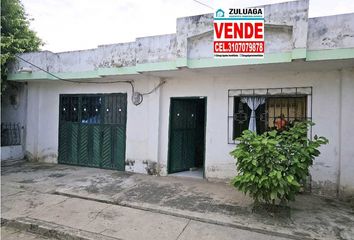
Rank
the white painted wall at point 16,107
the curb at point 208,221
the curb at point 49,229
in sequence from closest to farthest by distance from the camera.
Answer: the curb at point 208,221, the curb at point 49,229, the white painted wall at point 16,107

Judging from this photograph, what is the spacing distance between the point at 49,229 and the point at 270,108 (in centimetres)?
534

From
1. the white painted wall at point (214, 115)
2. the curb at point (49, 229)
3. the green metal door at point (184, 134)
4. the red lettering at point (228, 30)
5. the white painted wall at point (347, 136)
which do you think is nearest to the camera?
the curb at point (49, 229)

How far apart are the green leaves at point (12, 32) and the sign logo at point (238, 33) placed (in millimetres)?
6711

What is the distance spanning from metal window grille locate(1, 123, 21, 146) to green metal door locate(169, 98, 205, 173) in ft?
19.8

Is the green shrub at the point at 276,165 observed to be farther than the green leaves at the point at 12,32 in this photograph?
No

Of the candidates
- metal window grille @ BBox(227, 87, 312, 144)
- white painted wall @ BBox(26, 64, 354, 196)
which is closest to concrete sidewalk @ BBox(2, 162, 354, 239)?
white painted wall @ BBox(26, 64, 354, 196)

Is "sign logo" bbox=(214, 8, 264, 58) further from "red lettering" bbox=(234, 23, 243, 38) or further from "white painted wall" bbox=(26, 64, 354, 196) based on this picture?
"white painted wall" bbox=(26, 64, 354, 196)

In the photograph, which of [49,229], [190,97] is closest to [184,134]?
[190,97]

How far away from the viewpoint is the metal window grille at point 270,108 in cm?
571

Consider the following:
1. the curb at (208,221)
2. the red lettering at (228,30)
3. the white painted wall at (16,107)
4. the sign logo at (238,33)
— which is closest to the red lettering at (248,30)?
the sign logo at (238,33)

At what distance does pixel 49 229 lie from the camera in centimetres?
393

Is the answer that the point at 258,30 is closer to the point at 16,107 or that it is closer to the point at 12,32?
the point at 12,32

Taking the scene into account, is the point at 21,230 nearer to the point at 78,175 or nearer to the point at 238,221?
the point at 78,175

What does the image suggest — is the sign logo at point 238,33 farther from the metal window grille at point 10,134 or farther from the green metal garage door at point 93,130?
the metal window grille at point 10,134
